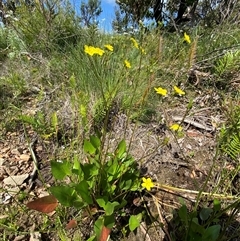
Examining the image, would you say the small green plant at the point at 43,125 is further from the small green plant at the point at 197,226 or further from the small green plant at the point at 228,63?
the small green plant at the point at 228,63

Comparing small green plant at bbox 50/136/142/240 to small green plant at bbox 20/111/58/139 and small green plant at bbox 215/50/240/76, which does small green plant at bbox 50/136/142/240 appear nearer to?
small green plant at bbox 20/111/58/139

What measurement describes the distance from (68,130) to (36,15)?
170 centimetres

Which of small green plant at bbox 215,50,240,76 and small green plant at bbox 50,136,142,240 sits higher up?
small green plant at bbox 215,50,240,76

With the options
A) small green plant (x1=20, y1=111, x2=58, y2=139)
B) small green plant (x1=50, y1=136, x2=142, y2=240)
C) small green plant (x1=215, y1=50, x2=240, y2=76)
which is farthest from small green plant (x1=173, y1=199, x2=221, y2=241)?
small green plant (x1=215, y1=50, x2=240, y2=76)

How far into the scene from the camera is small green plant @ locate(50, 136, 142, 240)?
913 mm

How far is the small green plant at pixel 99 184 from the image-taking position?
913 mm

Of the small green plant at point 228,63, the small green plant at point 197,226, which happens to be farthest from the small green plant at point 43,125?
the small green plant at point 228,63

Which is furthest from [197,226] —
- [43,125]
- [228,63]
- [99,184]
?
[228,63]

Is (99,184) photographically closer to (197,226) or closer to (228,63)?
(197,226)

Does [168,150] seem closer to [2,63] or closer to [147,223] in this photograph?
[147,223]

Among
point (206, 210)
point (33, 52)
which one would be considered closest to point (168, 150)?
point (206, 210)

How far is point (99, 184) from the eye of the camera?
1000 mm

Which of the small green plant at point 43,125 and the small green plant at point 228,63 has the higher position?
the small green plant at point 228,63

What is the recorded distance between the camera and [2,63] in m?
2.27
